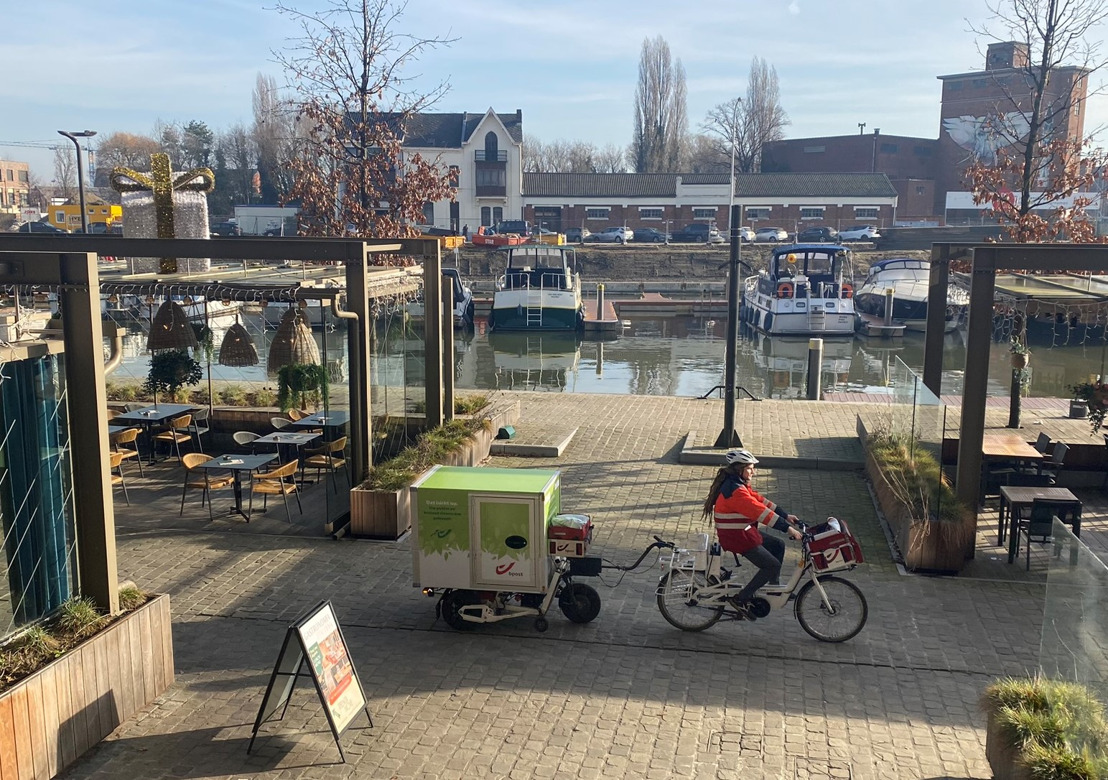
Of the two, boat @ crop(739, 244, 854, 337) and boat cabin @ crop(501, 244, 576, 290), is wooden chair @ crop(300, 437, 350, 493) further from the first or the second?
boat @ crop(739, 244, 854, 337)

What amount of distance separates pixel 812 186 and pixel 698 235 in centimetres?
1233

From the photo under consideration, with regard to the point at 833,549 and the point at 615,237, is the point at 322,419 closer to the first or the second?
the point at 833,549

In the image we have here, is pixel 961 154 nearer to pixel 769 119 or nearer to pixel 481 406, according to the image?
pixel 769 119

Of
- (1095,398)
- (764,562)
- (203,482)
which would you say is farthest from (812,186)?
(764,562)

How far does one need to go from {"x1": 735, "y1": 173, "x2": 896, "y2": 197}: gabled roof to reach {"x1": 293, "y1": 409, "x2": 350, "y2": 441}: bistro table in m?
63.5

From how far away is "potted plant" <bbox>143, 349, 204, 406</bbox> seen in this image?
13953 mm

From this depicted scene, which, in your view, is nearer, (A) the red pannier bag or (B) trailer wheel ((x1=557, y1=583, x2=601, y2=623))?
(A) the red pannier bag

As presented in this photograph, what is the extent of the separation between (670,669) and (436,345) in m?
6.85

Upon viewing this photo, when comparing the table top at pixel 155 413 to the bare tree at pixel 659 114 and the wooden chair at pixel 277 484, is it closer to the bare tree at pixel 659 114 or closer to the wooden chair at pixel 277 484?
the wooden chair at pixel 277 484

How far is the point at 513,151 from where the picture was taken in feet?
241

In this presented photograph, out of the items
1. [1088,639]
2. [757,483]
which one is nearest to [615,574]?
[757,483]

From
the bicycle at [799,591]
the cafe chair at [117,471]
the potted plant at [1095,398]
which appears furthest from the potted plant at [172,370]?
the potted plant at [1095,398]

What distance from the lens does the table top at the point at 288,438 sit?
12.1 metres

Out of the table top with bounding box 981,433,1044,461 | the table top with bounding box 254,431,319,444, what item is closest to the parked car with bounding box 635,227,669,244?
the table top with bounding box 981,433,1044,461
